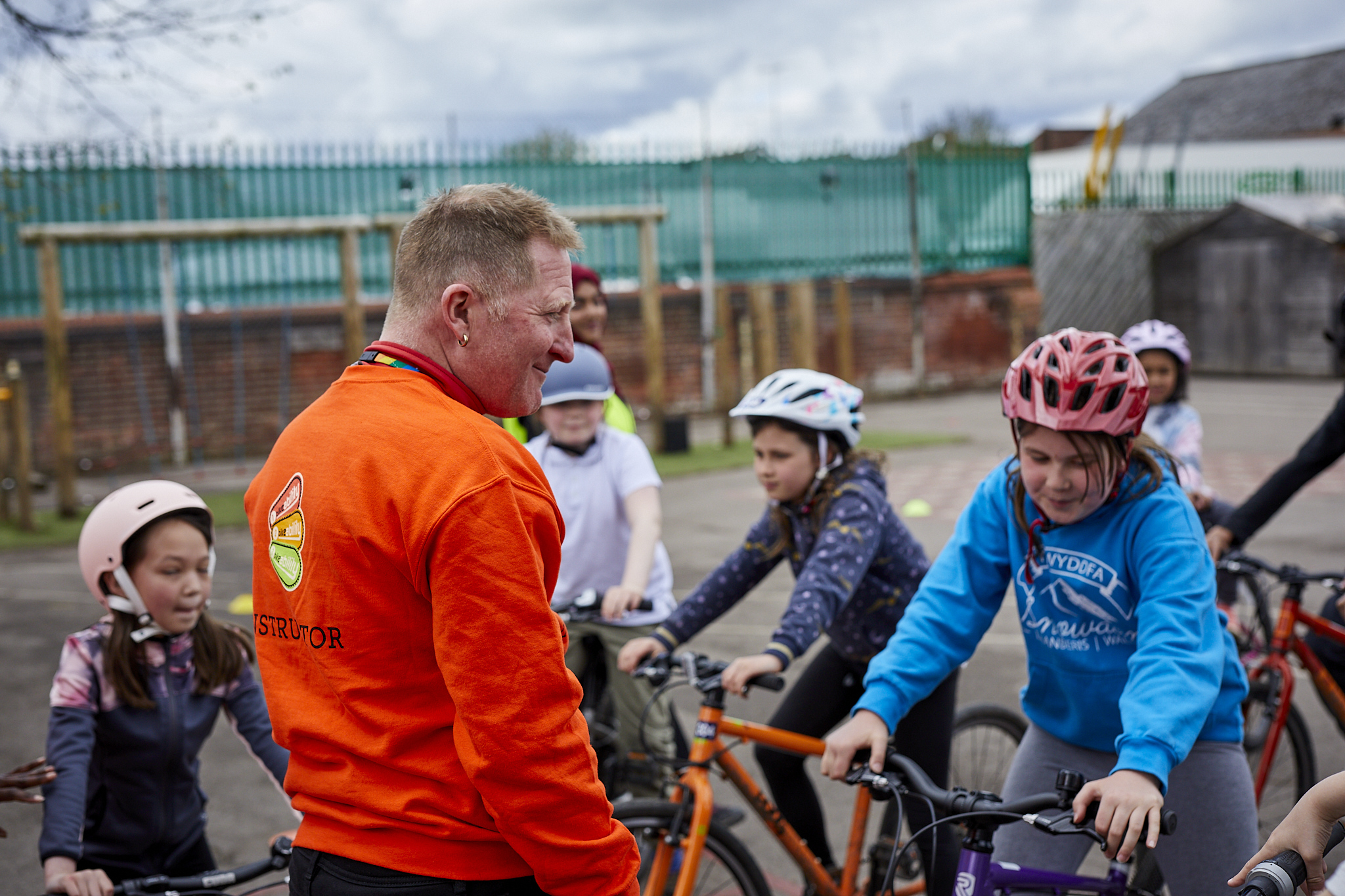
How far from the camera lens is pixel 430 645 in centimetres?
182


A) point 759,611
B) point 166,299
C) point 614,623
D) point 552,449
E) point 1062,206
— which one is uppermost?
point 1062,206

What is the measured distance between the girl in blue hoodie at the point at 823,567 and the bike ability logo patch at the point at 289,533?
5.70 ft

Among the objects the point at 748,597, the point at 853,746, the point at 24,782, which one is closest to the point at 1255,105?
the point at 748,597

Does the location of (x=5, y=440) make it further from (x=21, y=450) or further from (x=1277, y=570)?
(x=1277, y=570)

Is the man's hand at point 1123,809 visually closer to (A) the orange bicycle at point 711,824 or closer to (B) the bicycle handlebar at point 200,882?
(A) the orange bicycle at point 711,824

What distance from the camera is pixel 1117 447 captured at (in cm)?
282

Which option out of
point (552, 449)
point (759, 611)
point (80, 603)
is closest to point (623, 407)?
point (552, 449)

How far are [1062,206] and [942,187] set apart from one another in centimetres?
507

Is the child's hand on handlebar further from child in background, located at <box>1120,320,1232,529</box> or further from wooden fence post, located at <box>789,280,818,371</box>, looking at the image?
wooden fence post, located at <box>789,280,818,371</box>

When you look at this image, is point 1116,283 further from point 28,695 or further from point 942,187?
point 28,695

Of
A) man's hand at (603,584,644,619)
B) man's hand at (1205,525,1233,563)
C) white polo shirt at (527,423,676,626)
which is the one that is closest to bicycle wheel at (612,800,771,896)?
man's hand at (603,584,644,619)

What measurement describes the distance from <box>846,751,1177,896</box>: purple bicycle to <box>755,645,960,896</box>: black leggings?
2.57 ft

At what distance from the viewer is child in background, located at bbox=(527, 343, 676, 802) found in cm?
431

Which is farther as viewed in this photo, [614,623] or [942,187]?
[942,187]
